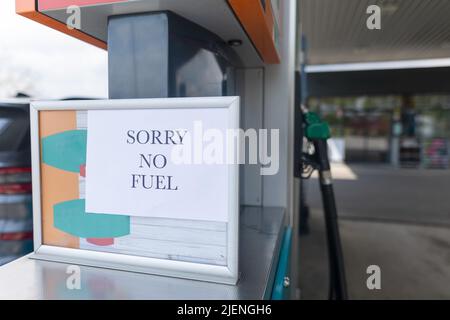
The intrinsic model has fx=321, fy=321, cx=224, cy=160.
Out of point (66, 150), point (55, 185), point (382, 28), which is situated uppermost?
point (382, 28)

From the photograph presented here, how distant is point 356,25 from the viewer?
2.83 m

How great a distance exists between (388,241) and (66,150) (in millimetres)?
3891

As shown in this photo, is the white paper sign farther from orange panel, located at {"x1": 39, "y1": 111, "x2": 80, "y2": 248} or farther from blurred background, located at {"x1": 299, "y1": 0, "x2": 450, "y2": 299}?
blurred background, located at {"x1": 299, "y1": 0, "x2": 450, "y2": 299}

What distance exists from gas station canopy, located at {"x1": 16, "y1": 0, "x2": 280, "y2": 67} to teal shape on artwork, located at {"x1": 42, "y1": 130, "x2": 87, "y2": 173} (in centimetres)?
36

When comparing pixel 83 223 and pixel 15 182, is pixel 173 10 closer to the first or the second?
pixel 83 223

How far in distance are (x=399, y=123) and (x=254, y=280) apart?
35.9 feet

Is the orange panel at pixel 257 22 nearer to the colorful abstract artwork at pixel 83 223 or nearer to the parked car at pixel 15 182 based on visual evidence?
the colorful abstract artwork at pixel 83 223

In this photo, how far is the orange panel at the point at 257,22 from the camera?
34.1 inches

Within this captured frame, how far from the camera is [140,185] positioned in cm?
87

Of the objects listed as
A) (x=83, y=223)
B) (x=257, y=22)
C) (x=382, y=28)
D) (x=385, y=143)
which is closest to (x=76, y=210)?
(x=83, y=223)

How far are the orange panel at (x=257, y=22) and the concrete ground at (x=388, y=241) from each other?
2.09m

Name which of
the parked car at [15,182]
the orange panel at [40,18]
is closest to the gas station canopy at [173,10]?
the orange panel at [40,18]

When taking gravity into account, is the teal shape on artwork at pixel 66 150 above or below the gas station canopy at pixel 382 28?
below

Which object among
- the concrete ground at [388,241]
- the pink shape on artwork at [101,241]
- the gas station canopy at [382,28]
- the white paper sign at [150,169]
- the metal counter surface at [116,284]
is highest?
the gas station canopy at [382,28]
